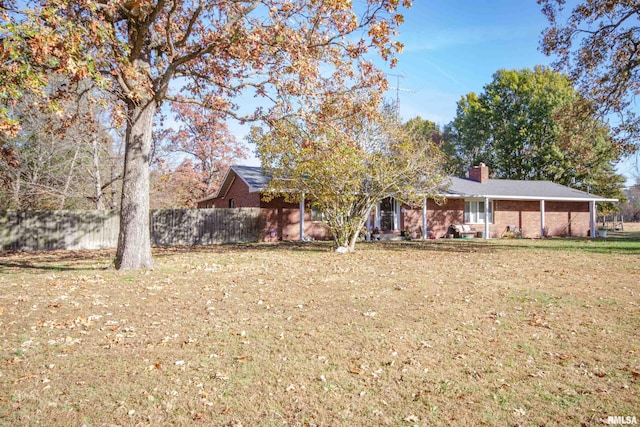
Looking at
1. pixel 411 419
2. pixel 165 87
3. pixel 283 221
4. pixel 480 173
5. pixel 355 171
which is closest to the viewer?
pixel 411 419

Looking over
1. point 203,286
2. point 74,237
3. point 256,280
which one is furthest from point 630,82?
point 74,237

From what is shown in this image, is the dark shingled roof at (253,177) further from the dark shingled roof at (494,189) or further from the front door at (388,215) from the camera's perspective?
the front door at (388,215)

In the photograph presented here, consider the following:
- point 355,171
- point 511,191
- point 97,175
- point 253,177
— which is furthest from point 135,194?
point 511,191

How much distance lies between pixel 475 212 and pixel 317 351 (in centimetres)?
2526

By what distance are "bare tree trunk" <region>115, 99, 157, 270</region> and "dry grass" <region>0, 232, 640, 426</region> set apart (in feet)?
4.12

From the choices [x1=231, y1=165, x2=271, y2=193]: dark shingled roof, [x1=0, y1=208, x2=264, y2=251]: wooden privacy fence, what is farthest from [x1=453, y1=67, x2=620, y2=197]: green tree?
[x1=0, y1=208, x2=264, y2=251]: wooden privacy fence

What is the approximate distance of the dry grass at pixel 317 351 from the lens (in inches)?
140

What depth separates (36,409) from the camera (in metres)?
3.46

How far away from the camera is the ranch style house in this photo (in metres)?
23.9

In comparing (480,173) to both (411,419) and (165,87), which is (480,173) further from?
(411,419)

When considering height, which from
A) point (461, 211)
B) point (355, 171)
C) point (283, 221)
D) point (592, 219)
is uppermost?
point (355, 171)

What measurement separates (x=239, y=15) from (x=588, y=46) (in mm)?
13835

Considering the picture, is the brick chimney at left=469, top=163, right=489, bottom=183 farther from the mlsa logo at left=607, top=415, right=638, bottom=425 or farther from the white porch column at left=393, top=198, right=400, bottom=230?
the mlsa logo at left=607, top=415, right=638, bottom=425

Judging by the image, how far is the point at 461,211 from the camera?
27344mm
